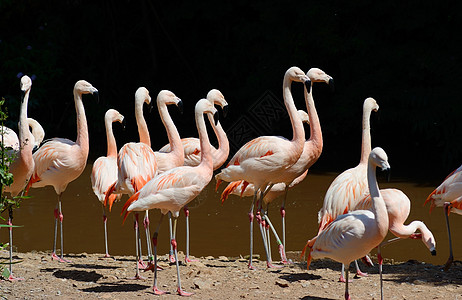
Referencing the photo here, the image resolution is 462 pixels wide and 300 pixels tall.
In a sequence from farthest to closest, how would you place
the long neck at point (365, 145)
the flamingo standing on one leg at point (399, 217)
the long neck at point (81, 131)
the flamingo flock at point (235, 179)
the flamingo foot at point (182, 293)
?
the long neck at point (81, 131)
the long neck at point (365, 145)
the flamingo standing on one leg at point (399, 217)
the flamingo foot at point (182, 293)
the flamingo flock at point (235, 179)

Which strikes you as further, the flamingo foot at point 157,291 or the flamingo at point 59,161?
the flamingo at point 59,161

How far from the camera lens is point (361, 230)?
390cm

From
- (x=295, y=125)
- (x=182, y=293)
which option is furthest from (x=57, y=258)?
(x=295, y=125)

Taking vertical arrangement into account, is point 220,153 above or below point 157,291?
above

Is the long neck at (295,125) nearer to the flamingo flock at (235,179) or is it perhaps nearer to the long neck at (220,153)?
the flamingo flock at (235,179)

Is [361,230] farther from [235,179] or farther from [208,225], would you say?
[208,225]

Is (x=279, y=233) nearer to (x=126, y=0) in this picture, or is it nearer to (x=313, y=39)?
(x=313, y=39)

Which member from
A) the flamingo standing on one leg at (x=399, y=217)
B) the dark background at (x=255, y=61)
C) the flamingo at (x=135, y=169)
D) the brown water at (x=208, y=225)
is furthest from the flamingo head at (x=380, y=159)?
the dark background at (x=255, y=61)

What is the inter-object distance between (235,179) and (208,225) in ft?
5.00

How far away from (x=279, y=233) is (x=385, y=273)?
174 cm

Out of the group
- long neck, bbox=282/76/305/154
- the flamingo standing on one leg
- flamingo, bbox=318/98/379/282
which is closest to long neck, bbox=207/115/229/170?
long neck, bbox=282/76/305/154

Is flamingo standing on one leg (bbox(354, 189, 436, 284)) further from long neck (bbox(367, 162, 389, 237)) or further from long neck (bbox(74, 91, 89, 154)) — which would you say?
long neck (bbox(74, 91, 89, 154))

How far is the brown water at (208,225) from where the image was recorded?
6078mm

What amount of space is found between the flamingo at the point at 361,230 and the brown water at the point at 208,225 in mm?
1895
